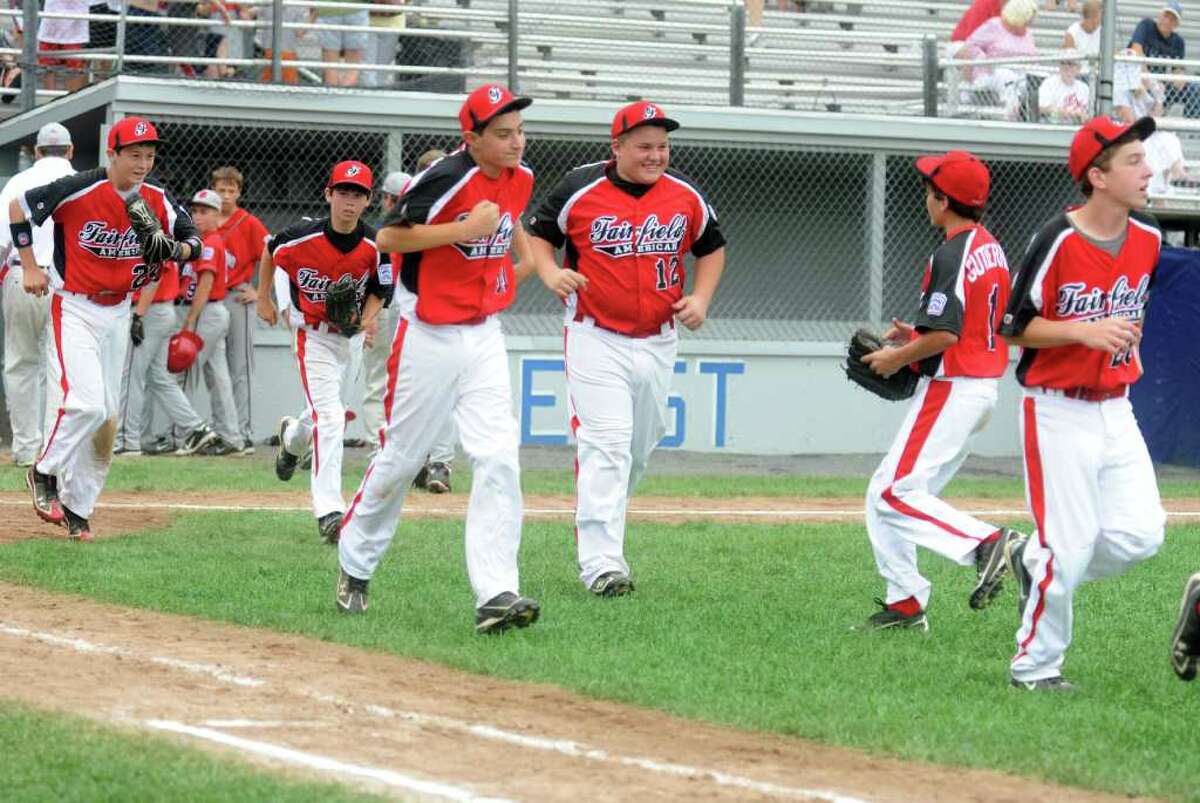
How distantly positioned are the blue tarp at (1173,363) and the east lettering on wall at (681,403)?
157 inches

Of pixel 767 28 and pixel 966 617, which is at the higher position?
pixel 767 28

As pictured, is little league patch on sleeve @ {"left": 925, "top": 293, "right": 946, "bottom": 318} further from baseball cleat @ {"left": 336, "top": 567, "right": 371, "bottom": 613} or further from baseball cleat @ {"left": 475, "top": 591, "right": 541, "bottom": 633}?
baseball cleat @ {"left": 336, "top": 567, "right": 371, "bottom": 613}

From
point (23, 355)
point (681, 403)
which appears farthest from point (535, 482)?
point (23, 355)

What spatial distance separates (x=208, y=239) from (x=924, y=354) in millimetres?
9494

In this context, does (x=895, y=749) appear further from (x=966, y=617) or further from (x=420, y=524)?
(x=420, y=524)

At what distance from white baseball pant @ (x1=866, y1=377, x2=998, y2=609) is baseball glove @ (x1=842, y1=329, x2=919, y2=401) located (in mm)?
74

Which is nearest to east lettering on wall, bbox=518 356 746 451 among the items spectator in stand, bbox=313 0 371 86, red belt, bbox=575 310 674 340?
spectator in stand, bbox=313 0 371 86

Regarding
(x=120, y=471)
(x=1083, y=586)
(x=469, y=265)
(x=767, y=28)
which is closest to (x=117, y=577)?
(x=469, y=265)

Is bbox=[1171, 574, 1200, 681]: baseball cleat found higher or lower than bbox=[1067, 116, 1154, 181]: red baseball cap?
lower

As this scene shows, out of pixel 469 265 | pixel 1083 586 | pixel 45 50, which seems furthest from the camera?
pixel 45 50

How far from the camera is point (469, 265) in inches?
308

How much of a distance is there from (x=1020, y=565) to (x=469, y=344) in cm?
241

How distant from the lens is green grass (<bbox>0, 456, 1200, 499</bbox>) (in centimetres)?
1367

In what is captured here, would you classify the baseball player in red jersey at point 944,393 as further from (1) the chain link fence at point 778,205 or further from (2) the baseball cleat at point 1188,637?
(1) the chain link fence at point 778,205
